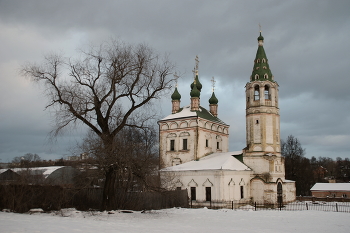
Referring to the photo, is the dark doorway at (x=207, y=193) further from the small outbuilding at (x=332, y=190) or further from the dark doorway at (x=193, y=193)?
the small outbuilding at (x=332, y=190)

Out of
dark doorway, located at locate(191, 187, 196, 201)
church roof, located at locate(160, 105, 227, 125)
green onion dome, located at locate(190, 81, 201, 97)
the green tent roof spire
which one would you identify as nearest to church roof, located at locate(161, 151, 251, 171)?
dark doorway, located at locate(191, 187, 196, 201)

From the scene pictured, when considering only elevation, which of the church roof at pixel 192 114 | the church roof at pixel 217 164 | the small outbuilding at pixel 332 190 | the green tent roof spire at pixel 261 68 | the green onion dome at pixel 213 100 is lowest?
the small outbuilding at pixel 332 190

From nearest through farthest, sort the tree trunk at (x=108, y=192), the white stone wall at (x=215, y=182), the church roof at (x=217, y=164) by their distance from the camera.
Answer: the tree trunk at (x=108, y=192) → the white stone wall at (x=215, y=182) → the church roof at (x=217, y=164)

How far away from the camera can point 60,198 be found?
18.2 m

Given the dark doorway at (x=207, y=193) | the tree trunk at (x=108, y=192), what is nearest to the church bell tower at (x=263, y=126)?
the dark doorway at (x=207, y=193)

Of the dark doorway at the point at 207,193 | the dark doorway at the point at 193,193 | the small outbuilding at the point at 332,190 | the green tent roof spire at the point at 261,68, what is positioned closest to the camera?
the dark doorway at the point at 207,193

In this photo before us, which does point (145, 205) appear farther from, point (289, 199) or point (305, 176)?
point (305, 176)

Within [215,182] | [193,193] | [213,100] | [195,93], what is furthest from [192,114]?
[215,182]

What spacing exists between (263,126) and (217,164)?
19.7 ft

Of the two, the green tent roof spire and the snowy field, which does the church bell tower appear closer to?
the green tent roof spire

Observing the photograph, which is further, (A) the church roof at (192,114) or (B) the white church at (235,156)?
(A) the church roof at (192,114)

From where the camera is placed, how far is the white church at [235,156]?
2997cm

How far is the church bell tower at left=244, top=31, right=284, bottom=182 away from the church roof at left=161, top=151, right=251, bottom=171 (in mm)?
1229

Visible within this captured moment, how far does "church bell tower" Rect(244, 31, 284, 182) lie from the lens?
3153cm
